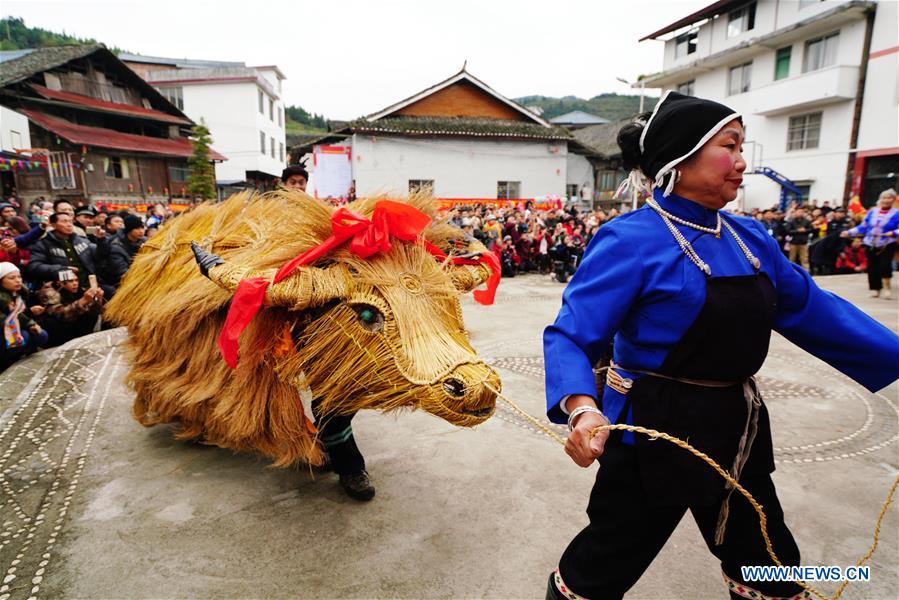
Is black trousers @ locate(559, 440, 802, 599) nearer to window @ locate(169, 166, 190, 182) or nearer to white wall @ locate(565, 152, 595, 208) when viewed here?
white wall @ locate(565, 152, 595, 208)

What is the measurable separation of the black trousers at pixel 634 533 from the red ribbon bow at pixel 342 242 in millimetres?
1345

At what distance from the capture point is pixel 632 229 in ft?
5.15

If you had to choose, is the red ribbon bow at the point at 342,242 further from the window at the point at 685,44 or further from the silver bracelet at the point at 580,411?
the window at the point at 685,44

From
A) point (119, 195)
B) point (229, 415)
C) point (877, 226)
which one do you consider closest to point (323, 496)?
point (229, 415)

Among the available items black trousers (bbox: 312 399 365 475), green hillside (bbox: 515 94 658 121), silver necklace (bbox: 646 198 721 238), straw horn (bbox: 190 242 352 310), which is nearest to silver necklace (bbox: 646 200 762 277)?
silver necklace (bbox: 646 198 721 238)

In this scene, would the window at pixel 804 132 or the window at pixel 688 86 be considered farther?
the window at pixel 688 86

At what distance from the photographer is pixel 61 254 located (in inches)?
240

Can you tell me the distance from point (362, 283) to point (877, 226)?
8922 mm

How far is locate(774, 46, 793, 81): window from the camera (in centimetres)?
2012

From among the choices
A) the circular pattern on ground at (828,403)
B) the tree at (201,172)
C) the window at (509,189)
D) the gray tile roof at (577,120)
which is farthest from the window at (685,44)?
the circular pattern on ground at (828,403)

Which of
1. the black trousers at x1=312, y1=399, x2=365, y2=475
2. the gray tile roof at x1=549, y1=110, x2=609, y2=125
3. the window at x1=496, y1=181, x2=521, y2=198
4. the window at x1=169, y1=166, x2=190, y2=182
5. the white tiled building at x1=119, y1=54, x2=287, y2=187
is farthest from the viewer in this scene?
the gray tile roof at x1=549, y1=110, x2=609, y2=125

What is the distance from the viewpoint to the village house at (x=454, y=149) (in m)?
19.9

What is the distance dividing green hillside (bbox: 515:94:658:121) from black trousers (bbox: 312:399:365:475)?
2873 inches

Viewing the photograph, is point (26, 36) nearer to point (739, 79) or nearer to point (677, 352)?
point (739, 79)
